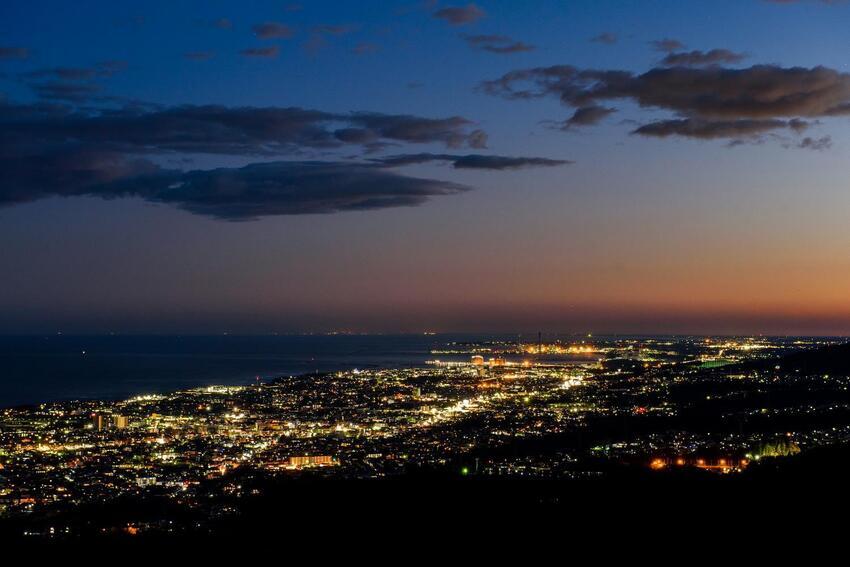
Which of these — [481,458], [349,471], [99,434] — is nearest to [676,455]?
[481,458]

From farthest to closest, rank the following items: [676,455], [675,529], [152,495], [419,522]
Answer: [676,455], [152,495], [419,522], [675,529]

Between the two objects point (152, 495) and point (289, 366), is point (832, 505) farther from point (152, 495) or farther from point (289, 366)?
point (289, 366)


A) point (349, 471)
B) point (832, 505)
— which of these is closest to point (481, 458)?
point (349, 471)

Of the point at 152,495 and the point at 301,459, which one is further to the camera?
the point at 301,459

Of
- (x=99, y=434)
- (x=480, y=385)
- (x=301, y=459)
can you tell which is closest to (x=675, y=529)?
(x=301, y=459)

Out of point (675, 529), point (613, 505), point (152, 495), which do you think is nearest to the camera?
point (675, 529)

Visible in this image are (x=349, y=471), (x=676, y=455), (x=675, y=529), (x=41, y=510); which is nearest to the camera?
(x=675, y=529)

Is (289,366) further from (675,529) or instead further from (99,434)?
(675,529)

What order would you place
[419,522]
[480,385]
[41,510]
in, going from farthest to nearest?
[480,385] < [41,510] < [419,522]

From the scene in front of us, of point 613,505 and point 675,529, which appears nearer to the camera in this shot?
point 675,529
